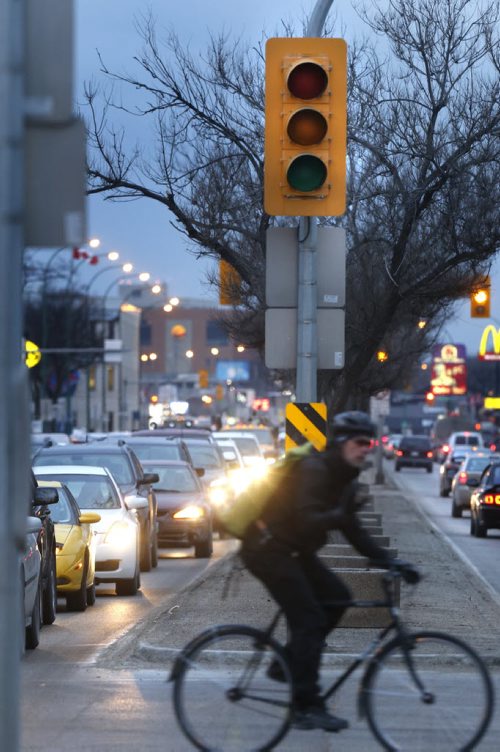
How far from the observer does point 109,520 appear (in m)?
19.2

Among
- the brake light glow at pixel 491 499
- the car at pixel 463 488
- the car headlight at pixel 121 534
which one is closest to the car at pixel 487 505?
the brake light glow at pixel 491 499

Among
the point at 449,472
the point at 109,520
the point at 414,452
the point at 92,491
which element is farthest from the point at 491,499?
the point at 414,452

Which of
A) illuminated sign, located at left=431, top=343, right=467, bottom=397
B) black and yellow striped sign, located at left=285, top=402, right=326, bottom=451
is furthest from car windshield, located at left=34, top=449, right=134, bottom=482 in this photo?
illuminated sign, located at left=431, top=343, right=467, bottom=397

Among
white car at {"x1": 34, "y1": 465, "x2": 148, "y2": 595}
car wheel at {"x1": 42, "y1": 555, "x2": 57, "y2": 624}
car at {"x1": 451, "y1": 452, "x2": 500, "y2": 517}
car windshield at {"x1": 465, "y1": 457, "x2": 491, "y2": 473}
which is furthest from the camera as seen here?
car windshield at {"x1": 465, "y1": 457, "x2": 491, "y2": 473}

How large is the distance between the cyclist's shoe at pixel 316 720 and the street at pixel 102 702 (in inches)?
16.7

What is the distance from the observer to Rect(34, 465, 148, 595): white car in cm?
1881

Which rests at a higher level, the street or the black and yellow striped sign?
the black and yellow striped sign

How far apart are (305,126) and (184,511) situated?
14.8m

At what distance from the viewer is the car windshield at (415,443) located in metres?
86.8

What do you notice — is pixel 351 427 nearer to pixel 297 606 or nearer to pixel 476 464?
pixel 297 606

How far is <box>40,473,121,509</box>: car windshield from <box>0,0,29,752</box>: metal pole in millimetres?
13684

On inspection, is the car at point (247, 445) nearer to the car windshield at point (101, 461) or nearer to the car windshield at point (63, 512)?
the car windshield at point (101, 461)

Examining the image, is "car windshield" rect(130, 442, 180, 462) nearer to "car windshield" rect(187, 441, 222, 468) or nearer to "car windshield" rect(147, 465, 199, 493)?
"car windshield" rect(147, 465, 199, 493)

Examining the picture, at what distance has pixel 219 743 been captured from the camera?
8.00 meters
